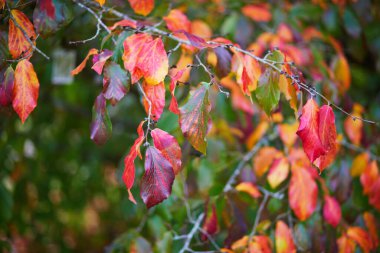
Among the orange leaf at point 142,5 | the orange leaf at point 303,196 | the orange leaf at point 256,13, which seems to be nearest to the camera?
the orange leaf at point 142,5

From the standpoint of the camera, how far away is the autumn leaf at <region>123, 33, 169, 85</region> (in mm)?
867

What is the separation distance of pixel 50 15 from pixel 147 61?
28 centimetres

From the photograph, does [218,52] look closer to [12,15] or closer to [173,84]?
[173,84]

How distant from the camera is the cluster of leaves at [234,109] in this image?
86 cm

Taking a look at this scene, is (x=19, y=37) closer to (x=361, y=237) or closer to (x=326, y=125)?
(x=326, y=125)

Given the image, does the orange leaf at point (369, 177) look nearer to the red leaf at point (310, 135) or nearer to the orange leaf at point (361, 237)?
the orange leaf at point (361, 237)

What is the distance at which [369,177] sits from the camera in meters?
1.43

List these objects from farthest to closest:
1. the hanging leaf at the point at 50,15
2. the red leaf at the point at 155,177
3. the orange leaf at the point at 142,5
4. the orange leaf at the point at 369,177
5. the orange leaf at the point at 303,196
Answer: the orange leaf at the point at 369,177 → the orange leaf at the point at 303,196 → the orange leaf at the point at 142,5 → the hanging leaf at the point at 50,15 → the red leaf at the point at 155,177

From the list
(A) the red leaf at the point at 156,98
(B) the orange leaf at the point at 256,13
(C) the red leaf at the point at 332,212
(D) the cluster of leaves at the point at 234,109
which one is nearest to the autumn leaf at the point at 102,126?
(D) the cluster of leaves at the point at 234,109

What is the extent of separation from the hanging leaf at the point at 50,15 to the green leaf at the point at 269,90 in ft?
1.59

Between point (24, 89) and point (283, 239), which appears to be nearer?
point (24, 89)

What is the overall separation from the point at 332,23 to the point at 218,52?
37.2 inches

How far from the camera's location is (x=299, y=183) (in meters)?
1.28

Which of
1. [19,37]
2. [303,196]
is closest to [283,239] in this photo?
[303,196]
